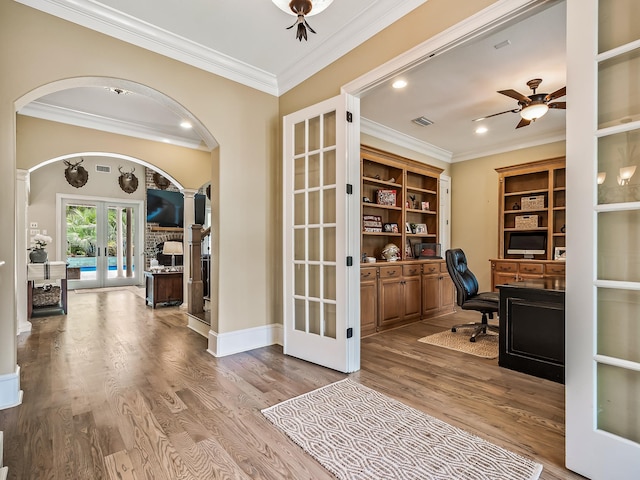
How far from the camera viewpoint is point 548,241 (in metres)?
5.20

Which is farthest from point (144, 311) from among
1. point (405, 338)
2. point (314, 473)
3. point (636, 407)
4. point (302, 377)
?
point (636, 407)

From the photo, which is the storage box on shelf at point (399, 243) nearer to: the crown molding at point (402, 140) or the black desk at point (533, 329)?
the crown molding at point (402, 140)

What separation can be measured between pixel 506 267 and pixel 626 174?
4346 mm

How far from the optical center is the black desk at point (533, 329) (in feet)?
8.80

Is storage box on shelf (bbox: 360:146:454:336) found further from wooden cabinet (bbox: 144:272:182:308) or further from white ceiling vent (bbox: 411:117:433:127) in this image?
wooden cabinet (bbox: 144:272:182:308)

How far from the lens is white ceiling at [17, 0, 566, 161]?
2590mm

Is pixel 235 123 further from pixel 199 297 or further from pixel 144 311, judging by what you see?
pixel 144 311

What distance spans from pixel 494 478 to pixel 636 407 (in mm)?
725

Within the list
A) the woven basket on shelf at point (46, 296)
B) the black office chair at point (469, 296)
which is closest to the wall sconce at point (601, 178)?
the black office chair at point (469, 296)

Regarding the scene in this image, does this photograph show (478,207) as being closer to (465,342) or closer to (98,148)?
(465,342)

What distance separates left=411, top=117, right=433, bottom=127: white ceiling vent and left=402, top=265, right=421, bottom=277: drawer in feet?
7.19

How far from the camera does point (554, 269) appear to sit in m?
4.92

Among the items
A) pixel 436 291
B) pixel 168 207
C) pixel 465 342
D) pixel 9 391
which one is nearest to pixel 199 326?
pixel 9 391

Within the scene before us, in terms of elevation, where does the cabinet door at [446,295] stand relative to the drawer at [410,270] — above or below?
below
